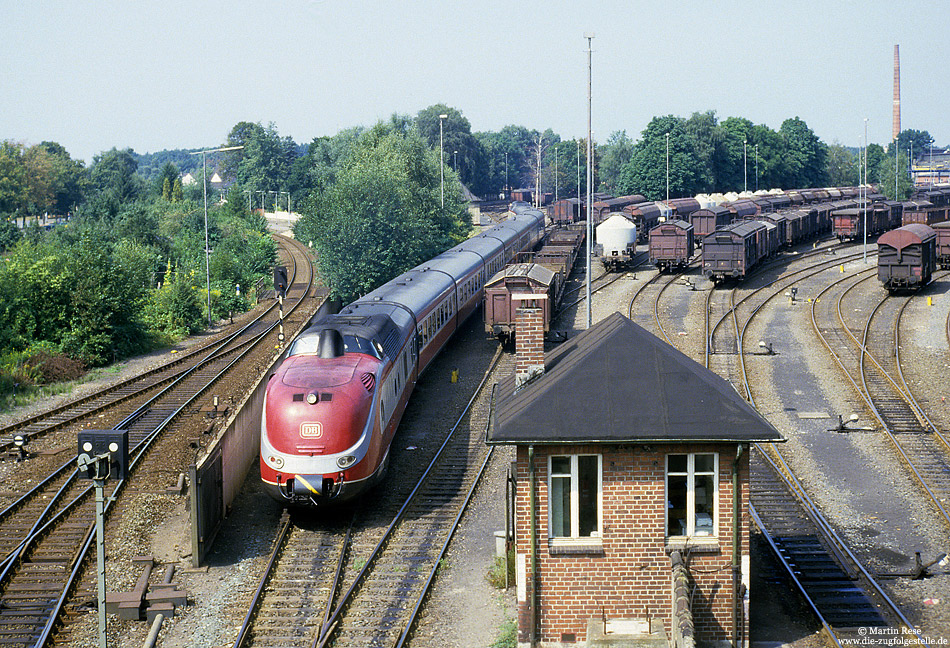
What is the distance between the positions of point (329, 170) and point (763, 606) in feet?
229

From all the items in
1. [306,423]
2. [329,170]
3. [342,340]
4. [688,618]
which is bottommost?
[688,618]

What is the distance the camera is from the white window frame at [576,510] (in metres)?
13.8

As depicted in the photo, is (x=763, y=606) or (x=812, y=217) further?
(x=812, y=217)

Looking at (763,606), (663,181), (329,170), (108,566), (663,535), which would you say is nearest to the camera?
(663,535)

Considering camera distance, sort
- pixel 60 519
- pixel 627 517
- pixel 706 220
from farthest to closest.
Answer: pixel 706 220, pixel 60 519, pixel 627 517

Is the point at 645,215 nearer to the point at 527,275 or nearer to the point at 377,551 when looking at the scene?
the point at 527,275

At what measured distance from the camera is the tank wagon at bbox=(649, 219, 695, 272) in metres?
51.5

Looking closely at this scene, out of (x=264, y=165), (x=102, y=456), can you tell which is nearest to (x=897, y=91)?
(x=264, y=165)

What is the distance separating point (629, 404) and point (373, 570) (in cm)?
634

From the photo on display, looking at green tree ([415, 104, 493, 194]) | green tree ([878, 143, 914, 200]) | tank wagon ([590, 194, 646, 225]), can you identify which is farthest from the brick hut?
green tree ([415, 104, 493, 194])

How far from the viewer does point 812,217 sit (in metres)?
67.4

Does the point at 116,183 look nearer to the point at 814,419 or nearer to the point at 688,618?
the point at 814,419

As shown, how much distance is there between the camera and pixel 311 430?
59.5ft

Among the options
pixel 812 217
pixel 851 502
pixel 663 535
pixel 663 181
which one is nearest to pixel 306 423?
pixel 663 535
